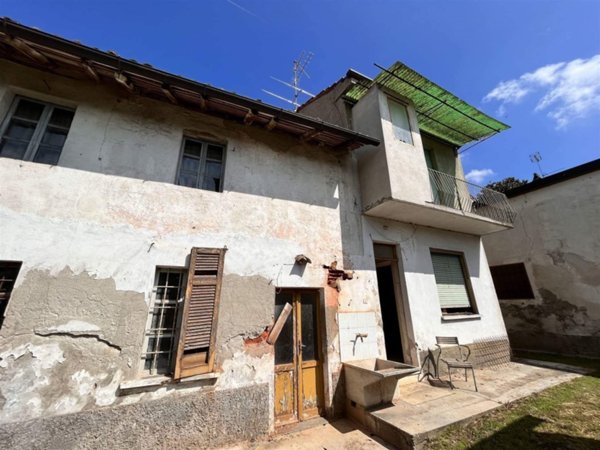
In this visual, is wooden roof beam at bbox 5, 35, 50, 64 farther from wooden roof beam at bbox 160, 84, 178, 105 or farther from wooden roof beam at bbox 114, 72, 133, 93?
wooden roof beam at bbox 160, 84, 178, 105

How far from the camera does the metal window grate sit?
373cm

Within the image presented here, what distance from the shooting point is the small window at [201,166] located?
15.8ft

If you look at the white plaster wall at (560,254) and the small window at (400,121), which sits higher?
the small window at (400,121)

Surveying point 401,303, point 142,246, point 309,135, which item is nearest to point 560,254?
point 401,303

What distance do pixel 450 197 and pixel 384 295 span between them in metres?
3.81

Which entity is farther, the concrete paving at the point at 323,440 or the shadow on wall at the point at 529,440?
the concrete paving at the point at 323,440

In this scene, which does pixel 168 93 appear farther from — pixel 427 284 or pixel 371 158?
pixel 427 284

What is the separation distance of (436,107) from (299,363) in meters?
8.26

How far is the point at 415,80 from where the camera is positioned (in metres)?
6.71

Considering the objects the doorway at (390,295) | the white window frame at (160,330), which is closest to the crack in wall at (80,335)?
the white window frame at (160,330)

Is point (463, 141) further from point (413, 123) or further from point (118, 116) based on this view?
point (118, 116)

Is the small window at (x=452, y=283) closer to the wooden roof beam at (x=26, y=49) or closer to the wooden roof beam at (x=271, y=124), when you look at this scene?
the wooden roof beam at (x=271, y=124)

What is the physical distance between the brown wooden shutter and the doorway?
13.8 ft

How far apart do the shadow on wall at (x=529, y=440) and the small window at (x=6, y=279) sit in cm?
670
